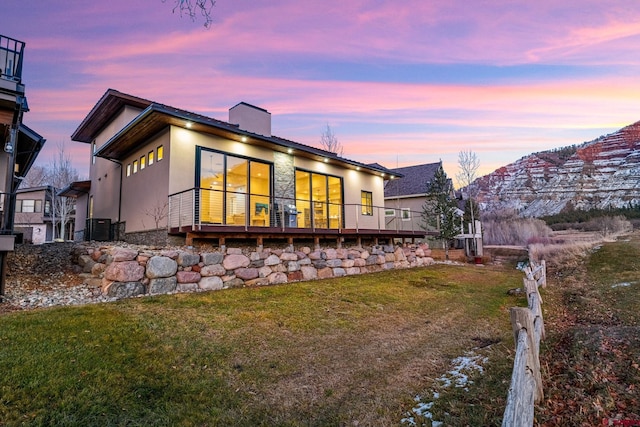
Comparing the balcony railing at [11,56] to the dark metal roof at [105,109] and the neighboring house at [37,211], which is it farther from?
the neighboring house at [37,211]

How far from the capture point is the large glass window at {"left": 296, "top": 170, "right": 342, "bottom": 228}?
12.9m

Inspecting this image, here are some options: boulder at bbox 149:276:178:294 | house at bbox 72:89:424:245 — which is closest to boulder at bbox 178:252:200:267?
boulder at bbox 149:276:178:294

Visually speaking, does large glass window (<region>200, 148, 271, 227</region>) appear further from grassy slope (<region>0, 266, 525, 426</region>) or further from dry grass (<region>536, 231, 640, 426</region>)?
Result: dry grass (<region>536, 231, 640, 426</region>)

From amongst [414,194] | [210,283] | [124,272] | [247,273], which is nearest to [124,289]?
[124,272]

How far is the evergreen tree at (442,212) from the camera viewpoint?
18969 millimetres

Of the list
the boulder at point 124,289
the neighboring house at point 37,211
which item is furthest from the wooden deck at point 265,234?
the neighboring house at point 37,211

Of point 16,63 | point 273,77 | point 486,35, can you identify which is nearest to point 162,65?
point 273,77

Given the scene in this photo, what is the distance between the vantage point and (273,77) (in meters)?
13.3

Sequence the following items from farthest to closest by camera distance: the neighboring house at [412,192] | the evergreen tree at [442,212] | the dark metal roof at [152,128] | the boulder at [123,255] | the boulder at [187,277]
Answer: the neighboring house at [412,192] → the evergreen tree at [442,212] → the dark metal roof at [152,128] → the boulder at [187,277] → the boulder at [123,255]

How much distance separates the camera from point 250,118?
12.5 m

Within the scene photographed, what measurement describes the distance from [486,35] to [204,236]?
37.0ft

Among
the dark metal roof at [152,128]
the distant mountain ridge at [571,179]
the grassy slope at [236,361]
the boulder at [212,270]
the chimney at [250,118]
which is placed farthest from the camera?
the distant mountain ridge at [571,179]

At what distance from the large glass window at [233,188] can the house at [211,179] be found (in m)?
0.03

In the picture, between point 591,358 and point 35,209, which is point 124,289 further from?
point 35,209
